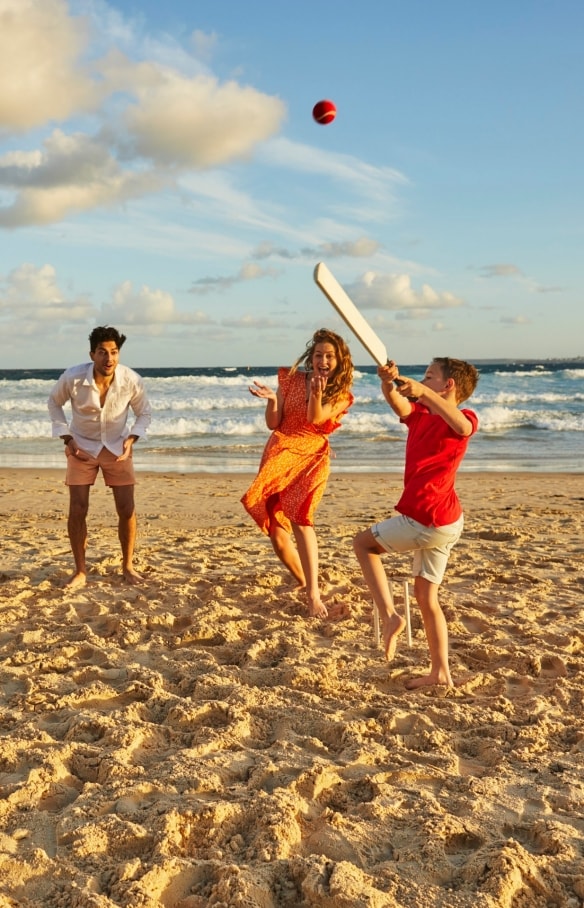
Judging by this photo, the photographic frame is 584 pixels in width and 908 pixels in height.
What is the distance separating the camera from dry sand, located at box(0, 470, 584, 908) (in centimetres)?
234

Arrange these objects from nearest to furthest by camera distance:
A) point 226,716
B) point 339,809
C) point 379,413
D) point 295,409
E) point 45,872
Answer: point 45,872 → point 339,809 → point 226,716 → point 295,409 → point 379,413

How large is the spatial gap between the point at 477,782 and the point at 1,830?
5.51 ft

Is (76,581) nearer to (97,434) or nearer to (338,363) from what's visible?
(97,434)

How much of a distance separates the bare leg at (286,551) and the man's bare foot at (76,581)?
4.76 feet

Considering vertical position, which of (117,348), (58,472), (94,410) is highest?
(117,348)

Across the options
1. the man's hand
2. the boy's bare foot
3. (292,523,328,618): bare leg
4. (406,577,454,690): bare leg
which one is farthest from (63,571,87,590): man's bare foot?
(406,577,454,690): bare leg

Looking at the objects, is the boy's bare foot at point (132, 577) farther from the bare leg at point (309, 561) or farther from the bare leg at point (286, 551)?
the bare leg at point (309, 561)

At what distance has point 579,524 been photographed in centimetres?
848

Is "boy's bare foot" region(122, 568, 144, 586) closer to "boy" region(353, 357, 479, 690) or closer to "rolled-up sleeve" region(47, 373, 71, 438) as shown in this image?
"rolled-up sleeve" region(47, 373, 71, 438)

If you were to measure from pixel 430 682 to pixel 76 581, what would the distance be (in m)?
2.90


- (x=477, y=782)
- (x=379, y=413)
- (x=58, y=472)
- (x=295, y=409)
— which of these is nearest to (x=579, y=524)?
(x=295, y=409)

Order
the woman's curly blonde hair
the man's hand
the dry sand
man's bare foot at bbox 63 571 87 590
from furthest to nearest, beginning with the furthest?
the man's hand, man's bare foot at bbox 63 571 87 590, the woman's curly blonde hair, the dry sand

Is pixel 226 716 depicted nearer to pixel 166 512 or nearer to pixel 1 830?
pixel 1 830

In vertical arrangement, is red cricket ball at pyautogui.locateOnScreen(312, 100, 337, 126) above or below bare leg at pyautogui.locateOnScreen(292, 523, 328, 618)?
above
